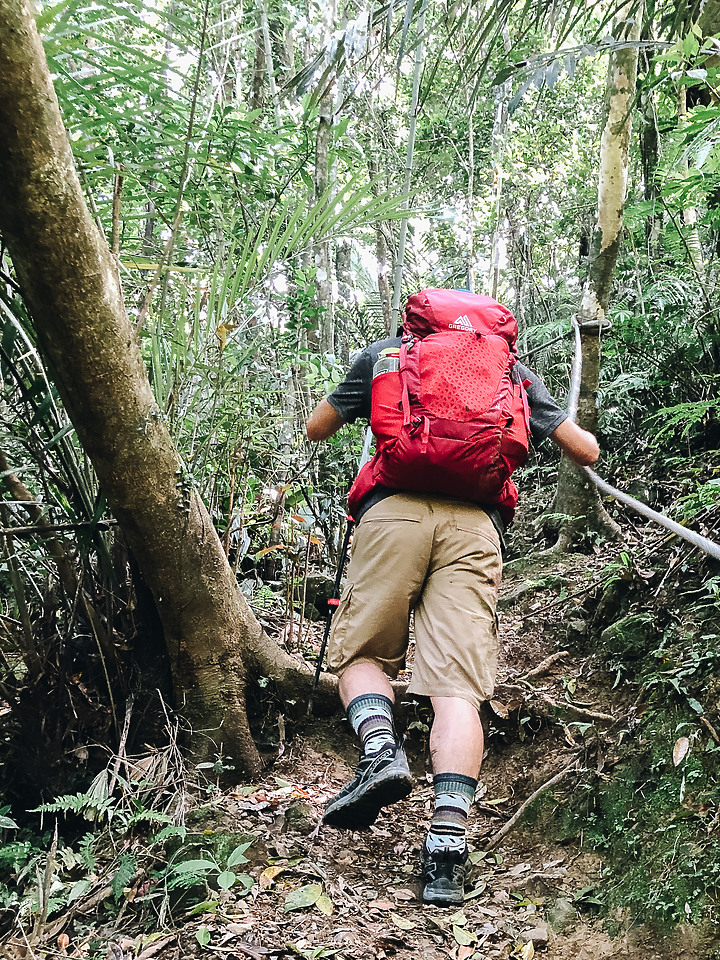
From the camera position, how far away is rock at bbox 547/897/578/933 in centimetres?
215

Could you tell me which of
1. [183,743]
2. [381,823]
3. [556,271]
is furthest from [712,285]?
[556,271]

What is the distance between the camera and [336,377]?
4.84 metres

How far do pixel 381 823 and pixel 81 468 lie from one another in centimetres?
177

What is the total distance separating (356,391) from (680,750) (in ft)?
5.56

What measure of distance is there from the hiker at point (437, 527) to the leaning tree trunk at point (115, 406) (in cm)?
47

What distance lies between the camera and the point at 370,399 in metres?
2.86

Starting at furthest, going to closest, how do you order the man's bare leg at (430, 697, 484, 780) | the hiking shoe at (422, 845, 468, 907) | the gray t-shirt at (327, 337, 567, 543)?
the gray t-shirt at (327, 337, 567, 543) < the man's bare leg at (430, 697, 484, 780) < the hiking shoe at (422, 845, 468, 907)

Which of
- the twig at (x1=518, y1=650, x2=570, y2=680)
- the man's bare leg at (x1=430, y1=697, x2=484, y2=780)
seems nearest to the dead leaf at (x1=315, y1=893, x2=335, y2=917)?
the man's bare leg at (x1=430, y1=697, x2=484, y2=780)

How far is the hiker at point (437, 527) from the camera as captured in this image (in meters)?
2.44

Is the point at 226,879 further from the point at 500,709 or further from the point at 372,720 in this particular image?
the point at 500,709

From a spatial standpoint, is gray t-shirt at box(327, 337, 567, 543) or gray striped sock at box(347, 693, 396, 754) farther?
gray t-shirt at box(327, 337, 567, 543)

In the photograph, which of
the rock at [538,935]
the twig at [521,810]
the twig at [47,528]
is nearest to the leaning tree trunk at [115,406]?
the twig at [47,528]

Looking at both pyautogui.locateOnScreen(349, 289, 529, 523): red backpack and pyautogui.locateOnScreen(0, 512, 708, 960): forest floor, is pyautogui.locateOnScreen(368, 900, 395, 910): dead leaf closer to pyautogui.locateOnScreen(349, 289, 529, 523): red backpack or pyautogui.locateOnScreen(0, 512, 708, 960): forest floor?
pyautogui.locateOnScreen(0, 512, 708, 960): forest floor

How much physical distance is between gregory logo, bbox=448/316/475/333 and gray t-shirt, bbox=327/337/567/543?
230mm
